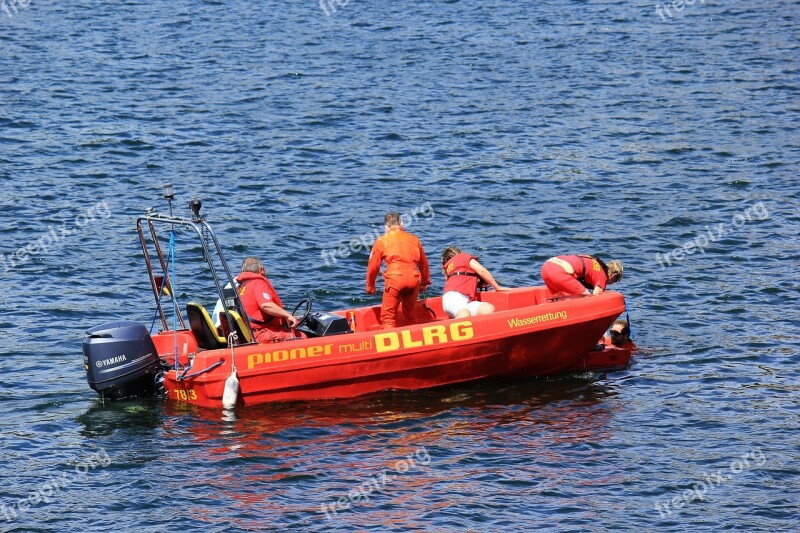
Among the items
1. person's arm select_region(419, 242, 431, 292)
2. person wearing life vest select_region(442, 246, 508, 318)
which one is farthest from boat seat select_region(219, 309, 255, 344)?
person wearing life vest select_region(442, 246, 508, 318)

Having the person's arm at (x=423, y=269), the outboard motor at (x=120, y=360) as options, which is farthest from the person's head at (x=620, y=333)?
the outboard motor at (x=120, y=360)

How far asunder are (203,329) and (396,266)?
224 cm

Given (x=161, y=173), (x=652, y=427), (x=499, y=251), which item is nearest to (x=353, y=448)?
(x=652, y=427)

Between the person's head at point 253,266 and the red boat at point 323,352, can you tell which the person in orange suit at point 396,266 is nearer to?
the red boat at point 323,352

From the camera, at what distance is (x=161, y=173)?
68.2 feet

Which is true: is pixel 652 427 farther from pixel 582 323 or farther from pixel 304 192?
pixel 304 192

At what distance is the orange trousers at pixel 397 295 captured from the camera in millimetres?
12961

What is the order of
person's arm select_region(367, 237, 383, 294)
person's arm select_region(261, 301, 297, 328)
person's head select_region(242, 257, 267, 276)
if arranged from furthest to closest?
person's arm select_region(367, 237, 383, 294) < person's head select_region(242, 257, 267, 276) < person's arm select_region(261, 301, 297, 328)

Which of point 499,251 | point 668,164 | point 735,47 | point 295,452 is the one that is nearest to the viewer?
point 295,452

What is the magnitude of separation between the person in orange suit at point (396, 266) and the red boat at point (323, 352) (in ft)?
1.38

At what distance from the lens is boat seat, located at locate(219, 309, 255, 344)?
→ 12.3 meters

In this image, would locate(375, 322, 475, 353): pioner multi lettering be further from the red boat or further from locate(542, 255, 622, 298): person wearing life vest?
locate(542, 255, 622, 298): person wearing life vest

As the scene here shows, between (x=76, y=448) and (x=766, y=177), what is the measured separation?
1375 cm

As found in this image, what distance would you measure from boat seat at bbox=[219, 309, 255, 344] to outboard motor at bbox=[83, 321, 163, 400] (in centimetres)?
78
